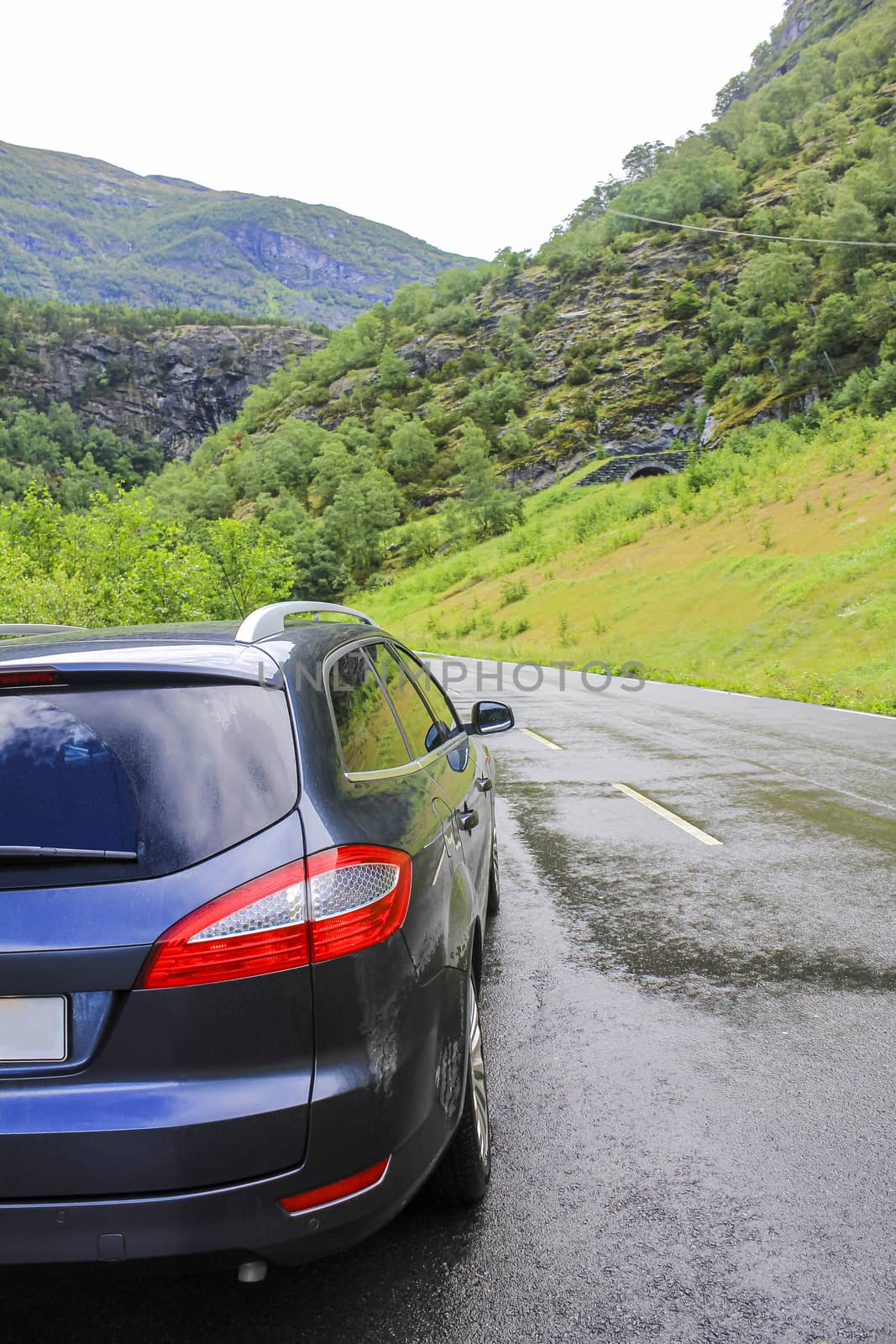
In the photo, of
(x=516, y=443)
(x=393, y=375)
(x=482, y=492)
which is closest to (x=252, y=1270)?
(x=482, y=492)

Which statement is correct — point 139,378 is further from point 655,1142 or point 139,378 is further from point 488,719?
point 655,1142

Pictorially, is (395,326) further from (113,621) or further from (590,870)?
(590,870)

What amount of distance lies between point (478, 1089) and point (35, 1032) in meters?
1.37

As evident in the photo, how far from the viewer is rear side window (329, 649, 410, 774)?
2385 mm

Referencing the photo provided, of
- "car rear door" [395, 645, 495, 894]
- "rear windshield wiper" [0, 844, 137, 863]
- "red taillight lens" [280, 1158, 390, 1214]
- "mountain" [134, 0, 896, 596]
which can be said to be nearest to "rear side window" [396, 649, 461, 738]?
"car rear door" [395, 645, 495, 894]

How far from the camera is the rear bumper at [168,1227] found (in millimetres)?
1751

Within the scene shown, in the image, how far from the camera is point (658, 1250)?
2275 mm

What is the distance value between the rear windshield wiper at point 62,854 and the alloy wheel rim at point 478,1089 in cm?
125

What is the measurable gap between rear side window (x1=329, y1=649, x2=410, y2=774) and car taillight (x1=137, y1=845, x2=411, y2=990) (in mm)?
353

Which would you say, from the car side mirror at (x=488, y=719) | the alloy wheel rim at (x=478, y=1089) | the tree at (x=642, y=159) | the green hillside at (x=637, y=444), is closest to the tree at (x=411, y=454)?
the green hillside at (x=637, y=444)

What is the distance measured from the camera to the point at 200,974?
182cm

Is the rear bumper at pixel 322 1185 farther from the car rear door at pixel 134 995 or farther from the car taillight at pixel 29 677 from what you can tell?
the car taillight at pixel 29 677

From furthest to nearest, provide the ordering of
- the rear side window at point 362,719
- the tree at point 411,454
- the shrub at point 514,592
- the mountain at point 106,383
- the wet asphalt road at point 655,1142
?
the mountain at point 106,383 < the tree at point 411,454 < the shrub at point 514,592 < the rear side window at point 362,719 < the wet asphalt road at point 655,1142

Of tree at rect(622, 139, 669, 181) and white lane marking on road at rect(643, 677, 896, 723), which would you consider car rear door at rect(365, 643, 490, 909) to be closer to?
white lane marking on road at rect(643, 677, 896, 723)
